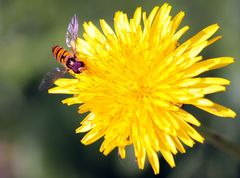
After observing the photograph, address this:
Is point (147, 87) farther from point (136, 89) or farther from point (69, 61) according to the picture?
point (69, 61)

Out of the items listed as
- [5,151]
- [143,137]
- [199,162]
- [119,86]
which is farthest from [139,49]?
[5,151]

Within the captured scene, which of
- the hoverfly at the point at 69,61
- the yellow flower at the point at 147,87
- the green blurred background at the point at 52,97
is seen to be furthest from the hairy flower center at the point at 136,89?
the green blurred background at the point at 52,97

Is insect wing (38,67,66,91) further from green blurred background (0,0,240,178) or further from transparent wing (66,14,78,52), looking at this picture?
green blurred background (0,0,240,178)

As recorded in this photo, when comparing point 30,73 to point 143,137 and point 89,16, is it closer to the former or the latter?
point 89,16

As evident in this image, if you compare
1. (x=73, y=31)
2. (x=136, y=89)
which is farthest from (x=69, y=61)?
(x=136, y=89)

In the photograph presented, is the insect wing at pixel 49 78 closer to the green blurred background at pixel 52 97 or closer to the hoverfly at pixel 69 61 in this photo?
the hoverfly at pixel 69 61

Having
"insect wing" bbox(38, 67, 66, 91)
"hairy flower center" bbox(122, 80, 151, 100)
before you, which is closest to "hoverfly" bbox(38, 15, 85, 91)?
"insect wing" bbox(38, 67, 66, 91)
